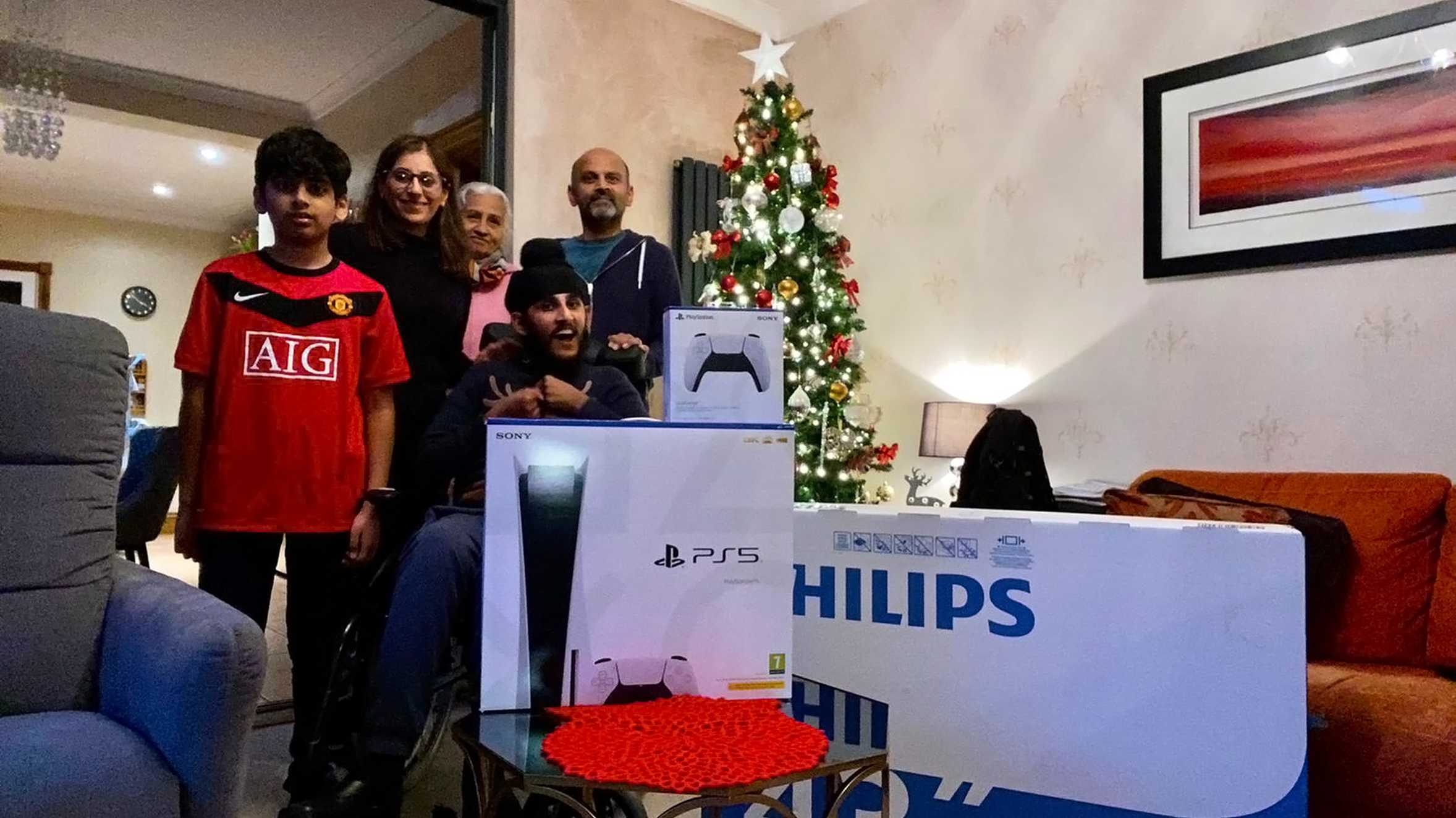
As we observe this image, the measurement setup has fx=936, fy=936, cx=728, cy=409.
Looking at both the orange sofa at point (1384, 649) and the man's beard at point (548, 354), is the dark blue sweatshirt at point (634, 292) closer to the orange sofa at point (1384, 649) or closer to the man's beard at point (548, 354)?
the man's beard at point (548, 354)

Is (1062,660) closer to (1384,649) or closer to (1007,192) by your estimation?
(1384,649)

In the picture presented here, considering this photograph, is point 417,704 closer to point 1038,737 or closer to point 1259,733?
point 1038,737

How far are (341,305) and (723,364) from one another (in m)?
0.85

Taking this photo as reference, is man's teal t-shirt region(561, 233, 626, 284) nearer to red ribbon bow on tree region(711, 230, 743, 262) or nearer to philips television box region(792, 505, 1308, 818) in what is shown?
philips television box region(792, 505, 1308, 818)

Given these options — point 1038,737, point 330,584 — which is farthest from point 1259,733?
point 330,584

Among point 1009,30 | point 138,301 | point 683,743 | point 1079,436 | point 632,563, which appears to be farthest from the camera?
point 1009,30

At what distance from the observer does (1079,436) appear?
3.37 meters

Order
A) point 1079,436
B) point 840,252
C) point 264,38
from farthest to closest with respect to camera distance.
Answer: point 840,252, point 1079,436, point 264,38

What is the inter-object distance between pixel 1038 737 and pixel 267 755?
2011mm

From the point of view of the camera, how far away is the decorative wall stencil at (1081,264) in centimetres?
336

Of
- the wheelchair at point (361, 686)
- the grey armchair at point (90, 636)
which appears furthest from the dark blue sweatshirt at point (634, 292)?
the grey armchair at point (90, 636)

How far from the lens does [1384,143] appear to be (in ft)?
8.92

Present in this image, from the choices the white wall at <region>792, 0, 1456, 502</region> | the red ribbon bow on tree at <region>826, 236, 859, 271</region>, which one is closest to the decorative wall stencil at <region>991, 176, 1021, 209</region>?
the white wall at <region>792, 0, 1456, 502</region>

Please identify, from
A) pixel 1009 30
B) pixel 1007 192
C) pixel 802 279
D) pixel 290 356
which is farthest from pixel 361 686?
pixel 1009 30
